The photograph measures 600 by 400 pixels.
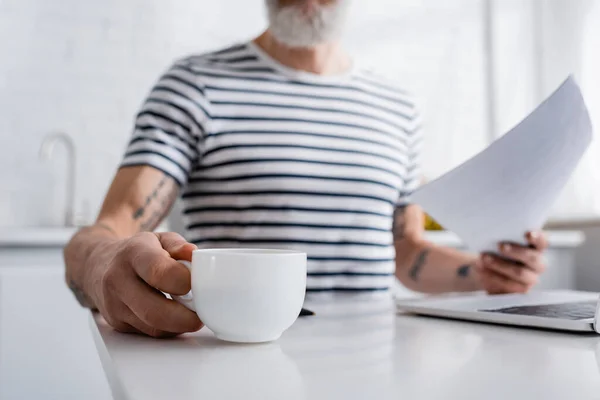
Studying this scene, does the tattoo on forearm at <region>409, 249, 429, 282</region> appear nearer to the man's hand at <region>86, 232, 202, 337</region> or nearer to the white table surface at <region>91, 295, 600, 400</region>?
the white table surface at <region>91, 295, 600, 400</region>

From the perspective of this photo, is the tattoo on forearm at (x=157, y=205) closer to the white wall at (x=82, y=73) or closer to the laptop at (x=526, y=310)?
the laptop at (x=526, y=310)

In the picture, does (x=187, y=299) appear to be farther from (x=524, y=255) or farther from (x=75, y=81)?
(x=75, y=81)

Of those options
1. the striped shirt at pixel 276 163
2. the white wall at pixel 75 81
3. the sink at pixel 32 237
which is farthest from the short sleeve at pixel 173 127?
the white wall at pixel 75 81

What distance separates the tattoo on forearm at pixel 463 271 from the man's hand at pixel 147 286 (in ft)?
2.59

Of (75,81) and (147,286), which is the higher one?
(75,81)

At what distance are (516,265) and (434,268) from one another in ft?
1.07

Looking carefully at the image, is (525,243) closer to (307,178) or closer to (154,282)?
(307,178)

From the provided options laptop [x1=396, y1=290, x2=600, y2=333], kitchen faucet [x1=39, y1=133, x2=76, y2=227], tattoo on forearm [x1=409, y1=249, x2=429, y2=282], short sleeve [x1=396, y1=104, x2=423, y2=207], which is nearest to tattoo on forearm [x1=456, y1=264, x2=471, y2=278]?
tattoo on forearm [x1=409, y1=249, x2=429, y2=282]

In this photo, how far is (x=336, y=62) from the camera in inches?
53.1

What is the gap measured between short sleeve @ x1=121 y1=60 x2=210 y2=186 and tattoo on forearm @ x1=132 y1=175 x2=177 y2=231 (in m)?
0.02

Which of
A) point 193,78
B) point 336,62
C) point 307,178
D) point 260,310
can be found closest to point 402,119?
point 336,62

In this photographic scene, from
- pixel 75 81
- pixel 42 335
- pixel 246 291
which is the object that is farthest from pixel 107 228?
pixel 75 81

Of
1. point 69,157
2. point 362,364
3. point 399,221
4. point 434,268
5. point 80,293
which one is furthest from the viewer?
point 69,157

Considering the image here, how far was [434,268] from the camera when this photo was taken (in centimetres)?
127
